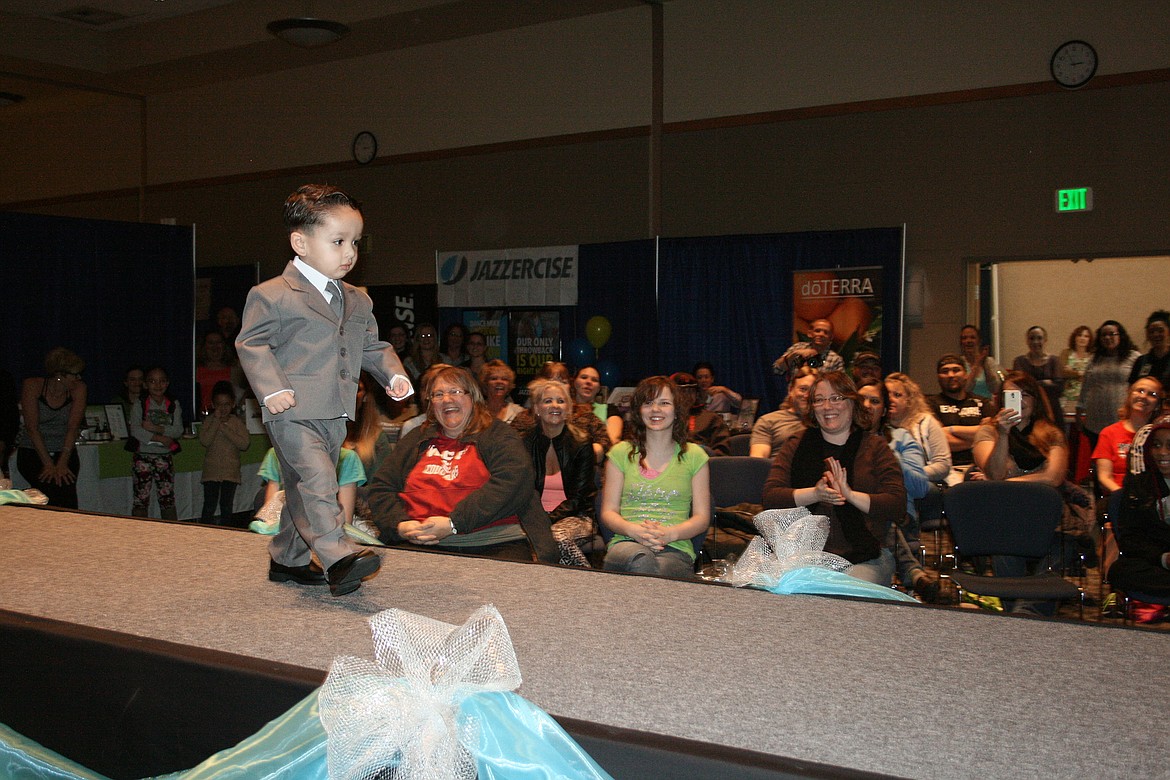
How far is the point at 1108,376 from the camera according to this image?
761cm

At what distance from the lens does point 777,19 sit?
884cm

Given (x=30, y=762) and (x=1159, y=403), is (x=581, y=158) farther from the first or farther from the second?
(x=30, y=762)

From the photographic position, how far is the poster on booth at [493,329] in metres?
10.7

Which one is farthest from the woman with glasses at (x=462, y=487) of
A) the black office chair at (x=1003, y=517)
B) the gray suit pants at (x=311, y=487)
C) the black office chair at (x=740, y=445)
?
the black office chair at (x=740, y=445)

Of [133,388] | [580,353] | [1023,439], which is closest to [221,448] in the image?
[133,388]

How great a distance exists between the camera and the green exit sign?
25.3 feet

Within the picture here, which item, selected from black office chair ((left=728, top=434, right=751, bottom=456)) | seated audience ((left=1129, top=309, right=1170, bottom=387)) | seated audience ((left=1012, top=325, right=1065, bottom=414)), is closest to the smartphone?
black office chair ((left=728, top=434, right=751, bottom=456))

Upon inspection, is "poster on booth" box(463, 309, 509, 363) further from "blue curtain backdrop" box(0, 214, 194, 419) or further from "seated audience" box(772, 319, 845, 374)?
"seated audience" box(772, 319, 845, 374)

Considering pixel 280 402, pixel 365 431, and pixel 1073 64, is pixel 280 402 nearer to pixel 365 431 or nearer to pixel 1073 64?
pixel 365 431

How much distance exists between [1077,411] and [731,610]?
692 cm

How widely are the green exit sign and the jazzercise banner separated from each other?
14.7 feet

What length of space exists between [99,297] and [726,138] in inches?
221

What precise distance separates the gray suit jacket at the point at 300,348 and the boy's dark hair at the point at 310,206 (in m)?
0.10

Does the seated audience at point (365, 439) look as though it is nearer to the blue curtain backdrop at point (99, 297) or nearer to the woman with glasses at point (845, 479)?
the woman with glasses at point (845, 479)
